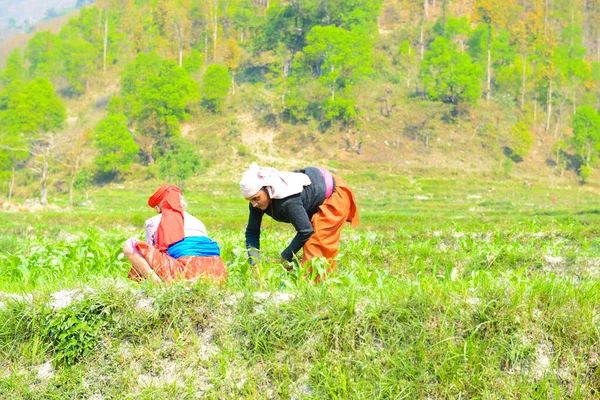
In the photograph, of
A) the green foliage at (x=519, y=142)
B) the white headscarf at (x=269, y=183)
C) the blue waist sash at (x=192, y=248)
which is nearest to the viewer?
the white headscarf at (x=269, y=183)

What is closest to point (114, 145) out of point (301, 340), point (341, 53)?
point (341, 53)

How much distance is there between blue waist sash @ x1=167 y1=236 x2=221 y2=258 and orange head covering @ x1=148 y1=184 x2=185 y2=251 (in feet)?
0.16

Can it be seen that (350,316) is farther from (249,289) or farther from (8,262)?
(8,262)

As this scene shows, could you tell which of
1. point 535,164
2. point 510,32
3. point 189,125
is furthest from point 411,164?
point 510,32

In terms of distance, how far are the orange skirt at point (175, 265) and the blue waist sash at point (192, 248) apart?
0.22ft

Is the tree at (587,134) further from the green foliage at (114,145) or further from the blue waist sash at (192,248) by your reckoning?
the blue waist sash at (192,248)

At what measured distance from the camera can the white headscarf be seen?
16.6 feet

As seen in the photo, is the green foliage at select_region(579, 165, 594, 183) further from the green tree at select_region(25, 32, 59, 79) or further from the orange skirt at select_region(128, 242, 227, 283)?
the green tree at select_region(25, 32, 59, 79)

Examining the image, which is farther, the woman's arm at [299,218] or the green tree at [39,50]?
the green tree at [39,50]

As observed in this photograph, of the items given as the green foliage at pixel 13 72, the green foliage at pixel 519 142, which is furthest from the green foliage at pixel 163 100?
the green foliage at pixel 519 142

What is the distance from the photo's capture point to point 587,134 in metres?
52.7

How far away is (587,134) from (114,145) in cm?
3904

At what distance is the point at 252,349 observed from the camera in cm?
388

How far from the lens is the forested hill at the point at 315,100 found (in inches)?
1982
